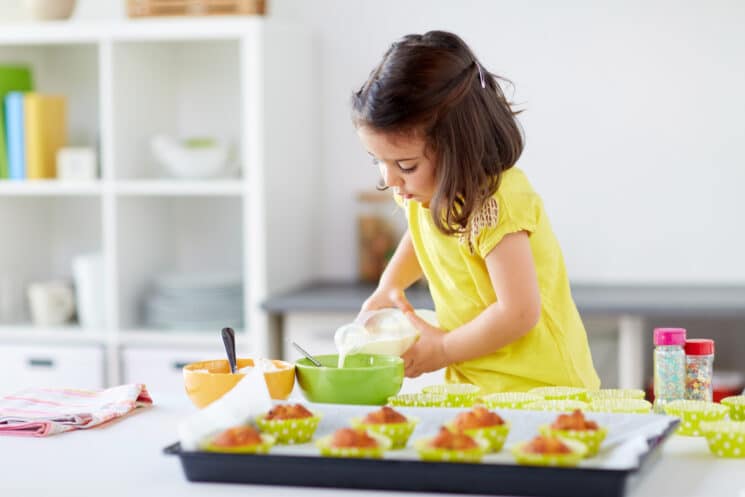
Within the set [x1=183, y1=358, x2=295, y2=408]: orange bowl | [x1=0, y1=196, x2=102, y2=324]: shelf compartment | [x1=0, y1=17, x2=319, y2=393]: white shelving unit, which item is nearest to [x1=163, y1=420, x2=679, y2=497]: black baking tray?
[x1=183, y1=358, x2=295, y2=408]: orange bowl

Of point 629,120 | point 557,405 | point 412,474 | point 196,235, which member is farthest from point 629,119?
point 412,474

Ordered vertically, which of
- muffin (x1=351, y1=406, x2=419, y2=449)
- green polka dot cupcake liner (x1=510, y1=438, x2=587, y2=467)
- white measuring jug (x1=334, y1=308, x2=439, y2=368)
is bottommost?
green polka dot cupcake liner (x1=510, y1=438, x2=587, y2=467)

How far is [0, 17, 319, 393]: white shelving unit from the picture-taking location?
3100 millimetres

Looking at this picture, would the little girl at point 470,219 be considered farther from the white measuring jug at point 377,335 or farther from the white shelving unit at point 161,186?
the white shelving unit at point 161,186

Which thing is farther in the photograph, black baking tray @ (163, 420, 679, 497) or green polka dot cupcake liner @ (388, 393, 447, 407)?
green polka dot cupcake liner @ (388, 393, 447, 407)

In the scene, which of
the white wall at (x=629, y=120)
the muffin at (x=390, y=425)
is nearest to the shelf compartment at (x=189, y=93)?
the white wall at (x=629, y=120)

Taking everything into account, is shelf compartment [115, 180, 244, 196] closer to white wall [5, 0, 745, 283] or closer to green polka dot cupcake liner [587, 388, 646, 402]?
white wall [5, 0, 745, 283]

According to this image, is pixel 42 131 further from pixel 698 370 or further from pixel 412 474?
pixel 412 474

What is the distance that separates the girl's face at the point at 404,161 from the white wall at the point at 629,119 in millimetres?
1553

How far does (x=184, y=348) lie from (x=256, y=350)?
230 millimetres

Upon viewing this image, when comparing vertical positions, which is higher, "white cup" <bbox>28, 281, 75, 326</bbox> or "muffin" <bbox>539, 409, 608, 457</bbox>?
"muffin" <bbox>539, 409, 608, 457</bbox>

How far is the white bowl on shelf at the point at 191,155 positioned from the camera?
10.6 feet

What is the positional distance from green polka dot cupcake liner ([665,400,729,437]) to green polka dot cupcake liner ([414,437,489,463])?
0.35 meters

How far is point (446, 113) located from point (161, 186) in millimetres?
1590
